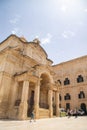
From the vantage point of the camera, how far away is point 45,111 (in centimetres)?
1795

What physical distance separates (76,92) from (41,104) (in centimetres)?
1330

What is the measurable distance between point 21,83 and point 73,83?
18.6m

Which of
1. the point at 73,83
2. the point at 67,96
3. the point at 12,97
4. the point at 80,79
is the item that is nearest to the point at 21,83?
the point at 12,97

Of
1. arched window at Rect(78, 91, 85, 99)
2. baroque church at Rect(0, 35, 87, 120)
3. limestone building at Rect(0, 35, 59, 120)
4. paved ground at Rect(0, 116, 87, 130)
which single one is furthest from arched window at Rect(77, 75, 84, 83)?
paved ground at Rect(0, 116, 87, 130)

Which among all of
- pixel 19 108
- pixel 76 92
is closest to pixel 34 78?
pixel 19 108

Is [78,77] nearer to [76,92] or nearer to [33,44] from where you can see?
[76,92]

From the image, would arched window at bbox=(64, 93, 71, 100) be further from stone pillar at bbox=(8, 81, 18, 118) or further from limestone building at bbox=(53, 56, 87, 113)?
stone pillar at bbox=(8, 81, 18, 118)

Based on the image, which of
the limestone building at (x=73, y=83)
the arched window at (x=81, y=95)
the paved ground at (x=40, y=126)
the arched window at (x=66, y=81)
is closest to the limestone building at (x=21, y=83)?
the paved ground at (x=40, y=126)

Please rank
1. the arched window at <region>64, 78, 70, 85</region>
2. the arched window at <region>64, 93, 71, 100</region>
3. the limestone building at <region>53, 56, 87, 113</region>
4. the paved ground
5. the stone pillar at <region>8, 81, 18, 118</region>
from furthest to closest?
the arched window at <region>64, 78, 70, 85</region> → the arched window at <region>64, 93, 71, 100</region> → the limestone building at <region>53, 56, 87, 113</region> → the stone pillar at <region>8, 81, 18, 118</region> → the paved ground

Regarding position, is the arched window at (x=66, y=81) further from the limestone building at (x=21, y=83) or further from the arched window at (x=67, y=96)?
the limestone building at (x=21, y=83)

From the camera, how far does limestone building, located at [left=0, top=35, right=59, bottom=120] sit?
1566 centimetres

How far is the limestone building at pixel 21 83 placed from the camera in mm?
15661

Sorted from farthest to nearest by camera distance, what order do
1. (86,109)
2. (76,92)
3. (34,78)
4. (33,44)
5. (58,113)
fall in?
(76,92), (86,109), (33,44), (58,113), (34,78)

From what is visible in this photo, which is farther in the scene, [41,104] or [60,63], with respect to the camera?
[60,63]
